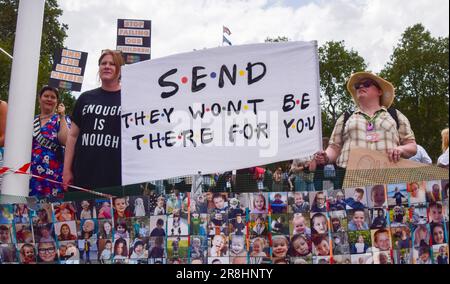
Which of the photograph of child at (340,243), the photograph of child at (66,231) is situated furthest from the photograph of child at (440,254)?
the photograph of child at (66,231)

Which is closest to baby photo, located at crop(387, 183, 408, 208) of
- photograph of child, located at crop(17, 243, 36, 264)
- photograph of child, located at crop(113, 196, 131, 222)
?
photograph of child, located at crop(113, 196, 131, 222)

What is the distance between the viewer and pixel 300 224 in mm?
3650

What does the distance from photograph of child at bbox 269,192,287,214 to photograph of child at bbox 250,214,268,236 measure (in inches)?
2.8

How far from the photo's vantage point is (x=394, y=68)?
2600 cm

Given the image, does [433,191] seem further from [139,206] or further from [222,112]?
[139,206]

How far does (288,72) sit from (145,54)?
430 cm

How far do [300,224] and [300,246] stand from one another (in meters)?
0.12

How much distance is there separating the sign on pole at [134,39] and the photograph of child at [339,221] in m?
5.00

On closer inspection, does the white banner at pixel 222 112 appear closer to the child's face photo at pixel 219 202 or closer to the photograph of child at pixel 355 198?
the child's face photo at pixel 219 202

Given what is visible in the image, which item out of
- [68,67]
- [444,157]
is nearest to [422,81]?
[68,67]

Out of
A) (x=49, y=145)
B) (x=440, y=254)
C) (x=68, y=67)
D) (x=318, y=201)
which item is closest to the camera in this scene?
(x=440, y=254)

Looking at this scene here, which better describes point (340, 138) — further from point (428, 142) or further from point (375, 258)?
point (428, 142)
